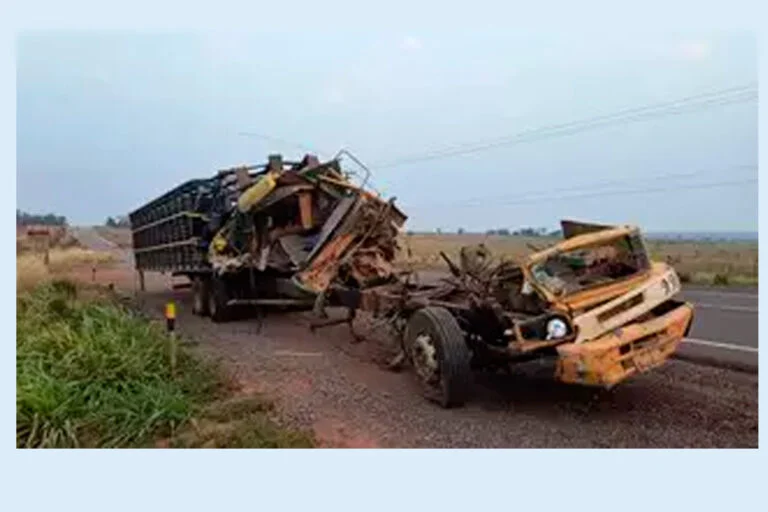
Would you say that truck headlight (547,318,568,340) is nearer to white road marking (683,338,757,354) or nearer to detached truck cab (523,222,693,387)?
detached truck cab (523,222,693,387)

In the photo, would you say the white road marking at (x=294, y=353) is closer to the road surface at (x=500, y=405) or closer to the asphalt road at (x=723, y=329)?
the road surface at (x=500, y=405)

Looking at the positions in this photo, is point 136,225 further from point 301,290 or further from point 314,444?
point 314,444

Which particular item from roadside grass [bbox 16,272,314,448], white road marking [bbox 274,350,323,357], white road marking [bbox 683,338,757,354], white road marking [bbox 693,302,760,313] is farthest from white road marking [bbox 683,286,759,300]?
roadside grass [bbox 16,272,314,448]

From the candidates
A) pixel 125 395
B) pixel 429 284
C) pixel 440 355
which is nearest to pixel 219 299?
pixel 429 284

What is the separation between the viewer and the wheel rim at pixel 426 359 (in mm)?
7242

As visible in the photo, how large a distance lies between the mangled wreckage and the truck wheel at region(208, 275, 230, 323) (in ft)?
0.06

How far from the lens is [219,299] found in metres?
13.8

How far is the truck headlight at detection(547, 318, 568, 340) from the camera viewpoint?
6.52 meters

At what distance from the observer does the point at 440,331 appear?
281 inches

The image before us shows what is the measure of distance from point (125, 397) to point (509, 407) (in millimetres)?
3401

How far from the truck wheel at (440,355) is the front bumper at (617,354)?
3.04 feet

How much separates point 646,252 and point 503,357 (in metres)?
1.62

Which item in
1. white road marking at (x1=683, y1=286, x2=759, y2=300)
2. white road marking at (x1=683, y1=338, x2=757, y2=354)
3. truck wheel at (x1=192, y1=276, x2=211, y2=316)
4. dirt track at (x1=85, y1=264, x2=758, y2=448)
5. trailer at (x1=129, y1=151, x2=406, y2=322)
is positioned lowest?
dirt track at (x1=85, y1=264, x2=758, y2=448)

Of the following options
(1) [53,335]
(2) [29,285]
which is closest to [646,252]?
(1) [53,335]
